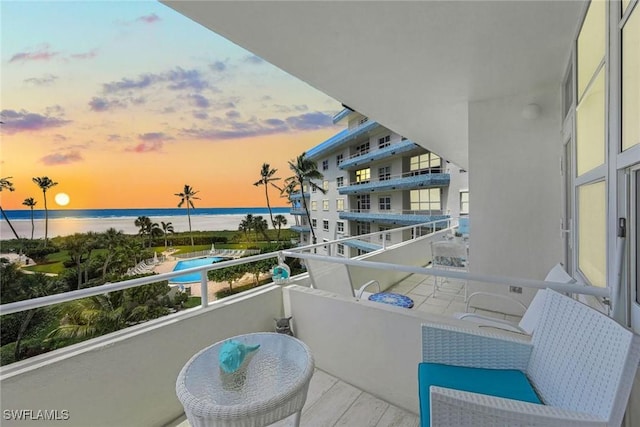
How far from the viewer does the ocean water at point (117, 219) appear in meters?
9.02

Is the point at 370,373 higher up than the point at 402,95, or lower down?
lower down

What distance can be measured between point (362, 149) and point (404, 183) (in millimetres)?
5572

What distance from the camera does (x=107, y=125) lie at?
12273mm

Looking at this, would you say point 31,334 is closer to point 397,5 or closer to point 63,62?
point 63,62

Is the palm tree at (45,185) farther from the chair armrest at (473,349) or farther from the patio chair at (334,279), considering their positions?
the chair armrest at (473,349)

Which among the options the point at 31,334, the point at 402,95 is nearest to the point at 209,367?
the point at 402,95

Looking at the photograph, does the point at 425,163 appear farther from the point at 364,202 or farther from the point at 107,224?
the point at 107,224

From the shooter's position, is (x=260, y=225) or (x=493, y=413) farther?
(x=260, y=225)

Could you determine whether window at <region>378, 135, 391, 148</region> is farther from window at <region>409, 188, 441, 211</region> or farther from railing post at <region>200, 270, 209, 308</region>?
railing post at <region>200, 270, 209, 308</region>

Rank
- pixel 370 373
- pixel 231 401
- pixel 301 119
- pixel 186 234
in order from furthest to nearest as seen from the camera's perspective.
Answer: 1. pixel 186 234
2. pixel 301 119
3. pixel 370 373
4. pixel 231 401

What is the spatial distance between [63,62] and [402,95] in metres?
8.35

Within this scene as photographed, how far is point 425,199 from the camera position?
14.5 meters

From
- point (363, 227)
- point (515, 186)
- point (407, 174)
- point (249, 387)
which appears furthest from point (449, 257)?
point (363, 227)

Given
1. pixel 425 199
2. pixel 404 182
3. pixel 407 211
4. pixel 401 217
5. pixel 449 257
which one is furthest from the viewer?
pixel 407 211
